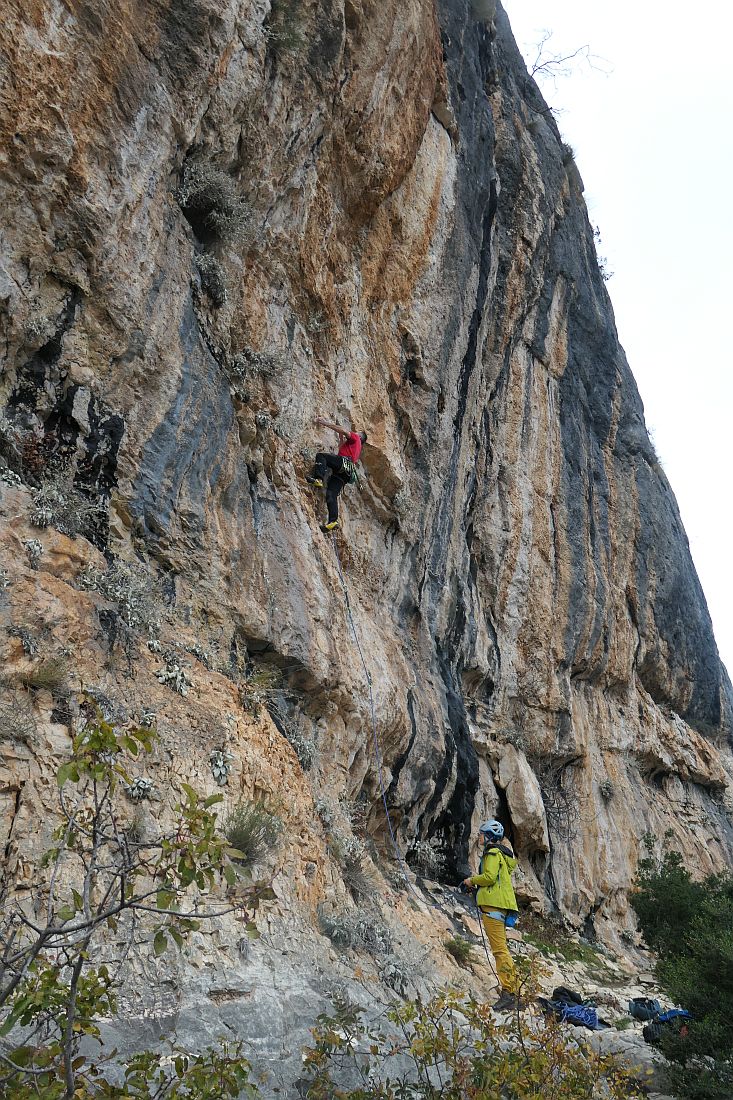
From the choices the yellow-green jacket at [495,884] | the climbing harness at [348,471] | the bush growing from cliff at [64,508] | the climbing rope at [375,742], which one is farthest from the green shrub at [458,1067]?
the climbing harness at [348,471]

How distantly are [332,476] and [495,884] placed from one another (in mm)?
4632

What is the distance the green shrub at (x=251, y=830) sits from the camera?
5340 mm

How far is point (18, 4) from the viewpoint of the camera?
5863mm

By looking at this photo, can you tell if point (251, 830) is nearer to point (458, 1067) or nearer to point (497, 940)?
point (458, 1067)

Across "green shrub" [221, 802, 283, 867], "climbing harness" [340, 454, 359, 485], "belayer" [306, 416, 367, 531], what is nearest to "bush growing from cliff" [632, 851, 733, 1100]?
"green shrub" [221, 802, 283, 867]

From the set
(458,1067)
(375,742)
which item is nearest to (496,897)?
(375,742)

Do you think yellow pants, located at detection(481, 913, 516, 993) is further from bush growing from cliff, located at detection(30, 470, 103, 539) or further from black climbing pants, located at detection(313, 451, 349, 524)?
bush growing from cliff, located at detection(30, 470, 103, 539)

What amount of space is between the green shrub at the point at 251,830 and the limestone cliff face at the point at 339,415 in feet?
1.23

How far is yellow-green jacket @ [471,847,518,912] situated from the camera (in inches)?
303

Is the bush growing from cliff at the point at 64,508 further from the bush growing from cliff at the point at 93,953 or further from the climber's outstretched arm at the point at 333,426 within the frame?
the climber's outstretched arm at the point at 333,426

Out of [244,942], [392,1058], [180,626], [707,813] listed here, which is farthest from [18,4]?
[707,813]

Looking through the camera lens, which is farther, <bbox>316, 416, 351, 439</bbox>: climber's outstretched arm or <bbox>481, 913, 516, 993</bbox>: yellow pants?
<bbox>316, 416, 351, 439</bbox>: climber's outstretched arm

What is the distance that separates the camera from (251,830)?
5.40 meters

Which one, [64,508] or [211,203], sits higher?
[211,203]
